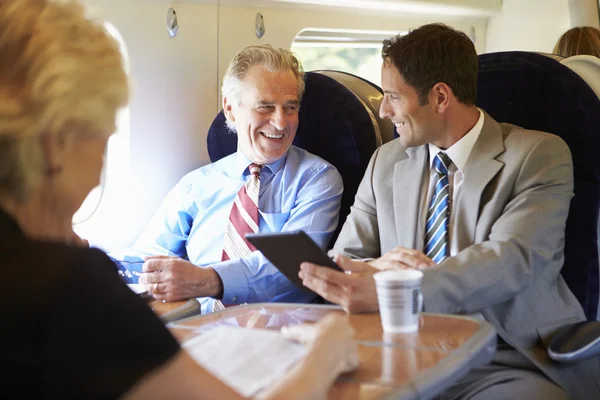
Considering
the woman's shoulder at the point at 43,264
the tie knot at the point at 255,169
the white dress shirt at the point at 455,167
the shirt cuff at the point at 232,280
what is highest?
the woman's shoulder at the point at 43,264

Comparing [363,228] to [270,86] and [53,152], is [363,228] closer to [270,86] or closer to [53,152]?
[270,86]

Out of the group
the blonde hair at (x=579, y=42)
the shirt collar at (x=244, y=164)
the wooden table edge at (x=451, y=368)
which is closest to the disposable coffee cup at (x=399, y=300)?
the wooden table edge at (x=451, y=368)

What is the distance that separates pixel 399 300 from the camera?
1606 millimetres

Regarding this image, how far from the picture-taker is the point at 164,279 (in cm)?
243

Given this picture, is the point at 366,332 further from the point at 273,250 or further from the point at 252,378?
the point at 252,378

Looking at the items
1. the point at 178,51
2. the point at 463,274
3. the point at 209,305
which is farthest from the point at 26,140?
the point at 178,51

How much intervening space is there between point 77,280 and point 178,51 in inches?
99.6

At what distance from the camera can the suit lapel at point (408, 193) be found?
7.77 feet

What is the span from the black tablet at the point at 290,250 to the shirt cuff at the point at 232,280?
67cm

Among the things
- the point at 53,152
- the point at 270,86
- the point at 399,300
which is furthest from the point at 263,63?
the point at 53,152

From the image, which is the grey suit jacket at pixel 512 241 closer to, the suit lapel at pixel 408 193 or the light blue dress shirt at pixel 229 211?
the suit lapel at pixel 408 193

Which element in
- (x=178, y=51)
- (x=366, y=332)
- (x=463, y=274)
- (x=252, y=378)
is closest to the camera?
(x=252, y=378)

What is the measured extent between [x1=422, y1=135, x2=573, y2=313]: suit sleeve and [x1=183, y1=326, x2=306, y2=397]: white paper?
0.66 m

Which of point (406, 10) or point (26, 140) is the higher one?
point (406, 10)
